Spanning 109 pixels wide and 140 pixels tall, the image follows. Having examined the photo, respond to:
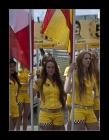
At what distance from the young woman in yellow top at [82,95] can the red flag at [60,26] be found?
1.01ft

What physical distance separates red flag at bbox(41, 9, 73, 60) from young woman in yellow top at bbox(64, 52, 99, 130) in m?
0.31

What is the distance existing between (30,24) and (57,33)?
0.47 meters

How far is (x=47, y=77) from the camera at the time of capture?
4633 mm

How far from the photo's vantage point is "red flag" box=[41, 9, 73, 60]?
4.48 meters

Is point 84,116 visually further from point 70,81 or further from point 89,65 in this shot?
point 89,65

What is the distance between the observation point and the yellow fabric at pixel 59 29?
4516 mm

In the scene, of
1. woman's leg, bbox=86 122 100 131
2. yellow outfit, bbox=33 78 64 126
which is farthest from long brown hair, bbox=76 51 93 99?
woman's leg, bbox=86 122 100 131

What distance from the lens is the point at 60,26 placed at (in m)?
4.59

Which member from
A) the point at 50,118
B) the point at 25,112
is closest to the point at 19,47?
the point at 50,118

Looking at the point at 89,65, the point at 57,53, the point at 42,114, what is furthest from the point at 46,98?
the point at 57,53

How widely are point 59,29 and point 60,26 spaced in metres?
0.06

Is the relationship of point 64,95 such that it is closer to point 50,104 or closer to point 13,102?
point 50,104

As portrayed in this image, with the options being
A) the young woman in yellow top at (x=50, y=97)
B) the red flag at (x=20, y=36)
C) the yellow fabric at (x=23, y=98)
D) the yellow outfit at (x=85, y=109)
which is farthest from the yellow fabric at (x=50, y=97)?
the yellow fabric at (x=23, y=98)

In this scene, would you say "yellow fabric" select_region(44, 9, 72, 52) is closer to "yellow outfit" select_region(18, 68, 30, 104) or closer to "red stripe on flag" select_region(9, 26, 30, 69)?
"red stripe on flag" select_region(9, 26, 30, 69)
